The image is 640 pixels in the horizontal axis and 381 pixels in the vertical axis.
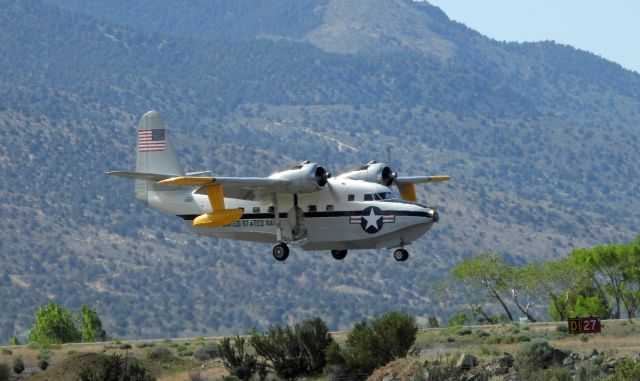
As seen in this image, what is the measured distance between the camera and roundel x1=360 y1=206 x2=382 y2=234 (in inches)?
2254

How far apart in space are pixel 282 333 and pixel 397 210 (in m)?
7.13

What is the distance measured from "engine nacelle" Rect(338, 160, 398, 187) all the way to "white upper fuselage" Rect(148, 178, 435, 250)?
258 centimetres

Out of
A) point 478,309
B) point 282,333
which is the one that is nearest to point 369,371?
point 282,333

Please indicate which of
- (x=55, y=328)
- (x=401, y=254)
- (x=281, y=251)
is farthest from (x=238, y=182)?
(x=55, y=328)

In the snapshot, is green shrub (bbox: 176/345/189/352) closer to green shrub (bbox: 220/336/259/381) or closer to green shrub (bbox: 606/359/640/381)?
green shrub (bbox: 220/336/259/381)

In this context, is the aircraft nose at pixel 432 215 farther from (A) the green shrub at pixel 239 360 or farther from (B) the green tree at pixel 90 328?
(B) the green tree at pixel 90 328

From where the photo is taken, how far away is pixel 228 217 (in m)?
56.7

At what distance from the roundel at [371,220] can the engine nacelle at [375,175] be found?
14.7 ft

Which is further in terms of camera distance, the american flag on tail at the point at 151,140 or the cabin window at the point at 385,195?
the american flag on tail at the point at 151,140

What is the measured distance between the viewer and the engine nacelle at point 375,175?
204ft

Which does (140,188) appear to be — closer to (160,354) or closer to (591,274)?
(160,354)

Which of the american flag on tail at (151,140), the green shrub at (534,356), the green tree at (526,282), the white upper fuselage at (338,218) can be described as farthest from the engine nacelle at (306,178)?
the green tree at (526,282)

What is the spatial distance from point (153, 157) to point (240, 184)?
8.05 m

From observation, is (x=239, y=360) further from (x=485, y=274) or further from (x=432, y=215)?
(x=485, y=274)
